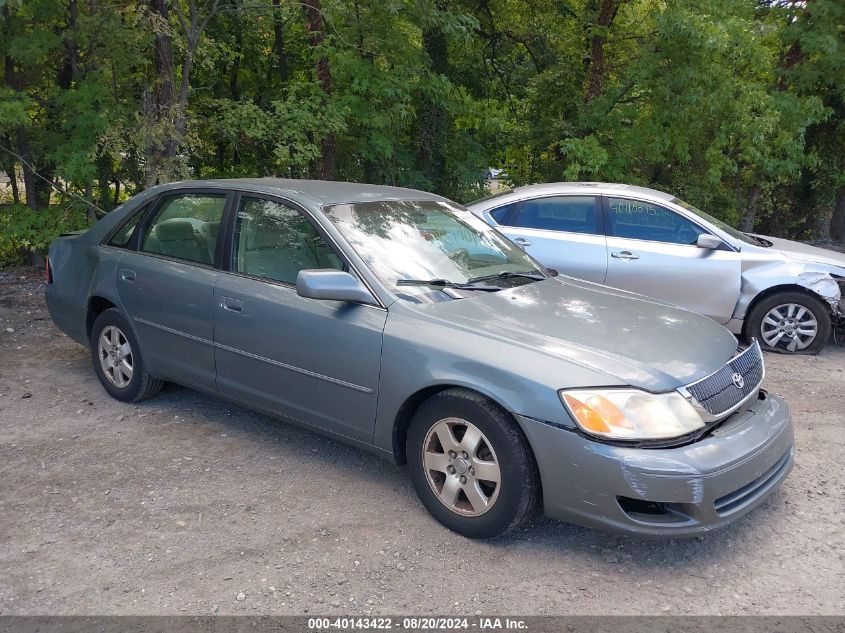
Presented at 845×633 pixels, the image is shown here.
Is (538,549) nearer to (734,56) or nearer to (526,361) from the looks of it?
(526,361)

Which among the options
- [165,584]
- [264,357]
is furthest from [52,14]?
[165,584]

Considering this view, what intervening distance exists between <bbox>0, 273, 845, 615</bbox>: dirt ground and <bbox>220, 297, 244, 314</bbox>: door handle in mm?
901

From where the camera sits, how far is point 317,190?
449 cm

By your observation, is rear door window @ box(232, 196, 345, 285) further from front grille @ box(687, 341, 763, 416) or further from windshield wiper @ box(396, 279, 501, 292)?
front grille @ box(687, 341, 763, 416)

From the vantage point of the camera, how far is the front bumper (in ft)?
9.95

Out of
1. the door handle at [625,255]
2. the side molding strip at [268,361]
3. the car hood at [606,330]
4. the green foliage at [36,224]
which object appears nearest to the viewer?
the car hood at [606,330]

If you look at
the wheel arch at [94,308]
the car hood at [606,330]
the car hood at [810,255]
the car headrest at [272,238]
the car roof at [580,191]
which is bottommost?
the wheel arch at [94,308]

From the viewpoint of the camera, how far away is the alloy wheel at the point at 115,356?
201 inches

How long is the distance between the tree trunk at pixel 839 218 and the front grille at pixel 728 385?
12.5 m

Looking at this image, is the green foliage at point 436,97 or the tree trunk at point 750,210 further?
the tree trunk at point 750,210

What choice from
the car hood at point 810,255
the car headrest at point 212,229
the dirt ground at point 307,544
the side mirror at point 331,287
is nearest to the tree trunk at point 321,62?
the car headrest at point 212,229

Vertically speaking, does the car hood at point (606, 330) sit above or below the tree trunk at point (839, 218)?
below

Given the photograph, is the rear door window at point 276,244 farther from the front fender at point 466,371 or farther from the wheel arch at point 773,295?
the wheel arch at point 773,295

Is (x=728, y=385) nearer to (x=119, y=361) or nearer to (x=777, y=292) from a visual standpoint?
(x=777, y=292)
